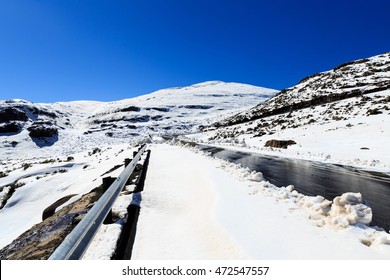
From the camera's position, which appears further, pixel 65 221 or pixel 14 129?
pixel 14 129

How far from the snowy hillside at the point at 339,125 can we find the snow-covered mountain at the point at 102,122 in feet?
112

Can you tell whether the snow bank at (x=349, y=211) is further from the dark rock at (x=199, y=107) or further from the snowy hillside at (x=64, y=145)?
the dark rock at (x=199, y=107)

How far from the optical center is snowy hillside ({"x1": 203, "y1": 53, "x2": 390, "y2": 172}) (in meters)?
18.7

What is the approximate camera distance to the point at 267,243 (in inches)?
140

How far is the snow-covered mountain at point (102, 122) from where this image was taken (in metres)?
63.8

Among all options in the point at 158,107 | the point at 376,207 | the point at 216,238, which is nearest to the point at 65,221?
the point at 216,238

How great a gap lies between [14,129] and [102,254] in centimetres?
8392

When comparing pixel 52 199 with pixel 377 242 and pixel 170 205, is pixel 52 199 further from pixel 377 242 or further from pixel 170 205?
pixel 377 242

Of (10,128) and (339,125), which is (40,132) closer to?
(10,128)

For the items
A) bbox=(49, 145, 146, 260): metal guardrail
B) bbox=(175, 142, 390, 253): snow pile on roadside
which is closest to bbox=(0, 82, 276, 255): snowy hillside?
bbox=(49, 145, 146, 260): metal guardrail

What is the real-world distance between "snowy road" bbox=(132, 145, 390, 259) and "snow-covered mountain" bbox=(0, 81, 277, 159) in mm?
51006

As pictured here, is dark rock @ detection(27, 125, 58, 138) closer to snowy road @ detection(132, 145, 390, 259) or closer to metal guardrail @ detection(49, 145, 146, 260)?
snowy road @ detection(132, 145, 390, 259)

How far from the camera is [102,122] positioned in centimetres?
12688

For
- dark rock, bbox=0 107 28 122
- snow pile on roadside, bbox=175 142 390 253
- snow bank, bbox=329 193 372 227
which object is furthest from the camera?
dark rock, bbox=0 107 28 122
